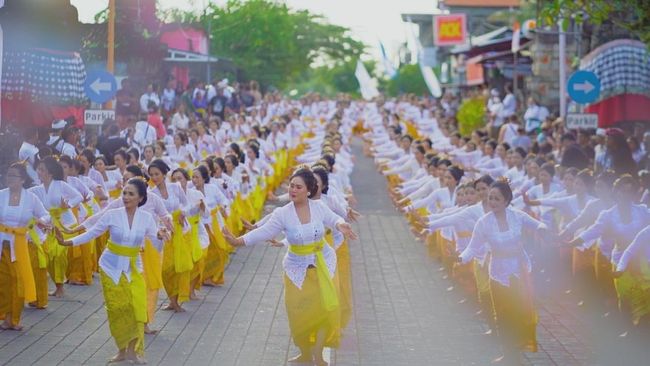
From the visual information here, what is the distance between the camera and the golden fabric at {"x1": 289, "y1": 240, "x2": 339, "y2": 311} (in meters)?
11.4

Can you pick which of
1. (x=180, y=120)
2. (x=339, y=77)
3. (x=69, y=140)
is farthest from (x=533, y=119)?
(x=339, y=77)

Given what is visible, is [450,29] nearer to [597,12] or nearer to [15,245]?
[597,12]

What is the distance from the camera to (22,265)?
43.8 feet

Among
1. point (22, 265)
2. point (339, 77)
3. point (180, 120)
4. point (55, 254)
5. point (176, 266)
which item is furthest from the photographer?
point (339, 77)

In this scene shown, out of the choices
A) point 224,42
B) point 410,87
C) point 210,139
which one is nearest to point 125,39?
point 210,139

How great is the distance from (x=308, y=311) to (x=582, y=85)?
1380cm

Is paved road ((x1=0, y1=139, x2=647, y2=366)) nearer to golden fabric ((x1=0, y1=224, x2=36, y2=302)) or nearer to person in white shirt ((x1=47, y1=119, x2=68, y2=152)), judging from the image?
golden fabric ((x1=0, y1=224, x2=36, y2=302))

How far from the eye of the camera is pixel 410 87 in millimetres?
90125

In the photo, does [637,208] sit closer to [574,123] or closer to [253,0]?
[574,123]

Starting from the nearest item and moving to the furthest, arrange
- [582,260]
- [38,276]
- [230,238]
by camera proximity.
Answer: [230,238]
[38,276]
[582,260]

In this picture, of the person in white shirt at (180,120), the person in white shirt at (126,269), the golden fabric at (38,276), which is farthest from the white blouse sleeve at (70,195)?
the person in white shirt at (180,120)

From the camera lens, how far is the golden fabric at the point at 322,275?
11.4 metres

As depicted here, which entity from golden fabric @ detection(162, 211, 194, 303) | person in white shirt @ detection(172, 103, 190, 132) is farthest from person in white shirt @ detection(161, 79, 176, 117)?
golden fabric @ detection(162, 211, 194, 303)

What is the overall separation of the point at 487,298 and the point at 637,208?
1802 millimetres
